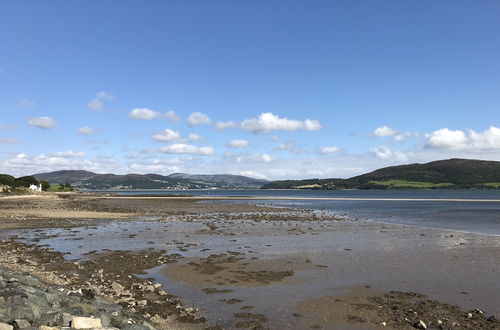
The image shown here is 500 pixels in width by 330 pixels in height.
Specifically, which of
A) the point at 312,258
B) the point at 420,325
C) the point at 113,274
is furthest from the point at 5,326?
the point at 312,258

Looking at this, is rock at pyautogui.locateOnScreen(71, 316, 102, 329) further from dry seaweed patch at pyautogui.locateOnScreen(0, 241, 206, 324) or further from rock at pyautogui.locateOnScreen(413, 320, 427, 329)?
rock at pyautogui.locateOnScreen(413, 320, 427, 329)

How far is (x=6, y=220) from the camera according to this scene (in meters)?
44.0

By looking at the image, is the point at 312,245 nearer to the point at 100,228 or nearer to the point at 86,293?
the point at 86,293

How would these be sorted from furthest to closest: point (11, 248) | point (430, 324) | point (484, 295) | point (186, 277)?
point (11, 248) < point (186, 277) < point (484, 295) < point (430, 324)

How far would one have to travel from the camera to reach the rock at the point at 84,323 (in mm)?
8820

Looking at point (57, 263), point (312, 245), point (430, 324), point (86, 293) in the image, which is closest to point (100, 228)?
point (57, 263)

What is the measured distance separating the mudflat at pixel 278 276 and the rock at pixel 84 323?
9.48ft

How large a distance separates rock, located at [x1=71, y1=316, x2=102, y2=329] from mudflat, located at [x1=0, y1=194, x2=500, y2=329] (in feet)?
9.48

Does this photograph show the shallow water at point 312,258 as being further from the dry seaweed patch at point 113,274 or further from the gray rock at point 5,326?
the gray rock at point 5,326

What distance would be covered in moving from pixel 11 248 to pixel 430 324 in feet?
83.9

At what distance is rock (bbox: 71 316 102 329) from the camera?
347 inches

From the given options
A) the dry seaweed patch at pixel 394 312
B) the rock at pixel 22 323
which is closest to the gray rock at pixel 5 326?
the rock at pixel 22 323

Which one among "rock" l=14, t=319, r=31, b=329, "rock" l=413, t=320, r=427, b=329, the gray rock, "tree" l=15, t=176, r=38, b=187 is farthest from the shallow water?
"tree" l=15, t=176, r=38, b=187

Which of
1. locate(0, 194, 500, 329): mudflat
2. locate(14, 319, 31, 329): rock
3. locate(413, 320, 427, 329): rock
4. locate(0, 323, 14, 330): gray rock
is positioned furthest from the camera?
locate(0, 194, 500, 329): mudflat
